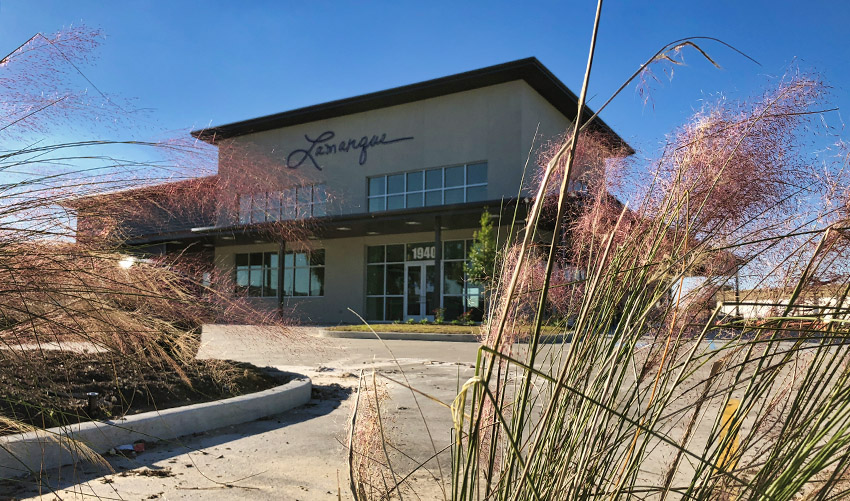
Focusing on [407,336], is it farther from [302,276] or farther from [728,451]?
[728,451]

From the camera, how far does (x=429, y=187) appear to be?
2291cm

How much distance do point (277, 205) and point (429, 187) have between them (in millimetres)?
19273

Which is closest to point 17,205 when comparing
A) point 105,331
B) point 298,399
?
point 105,331

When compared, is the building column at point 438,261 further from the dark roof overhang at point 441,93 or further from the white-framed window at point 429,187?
the dark roof overhang at point 441,93

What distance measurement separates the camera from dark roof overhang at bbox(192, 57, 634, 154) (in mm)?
20688

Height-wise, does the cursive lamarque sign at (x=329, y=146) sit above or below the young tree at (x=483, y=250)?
above

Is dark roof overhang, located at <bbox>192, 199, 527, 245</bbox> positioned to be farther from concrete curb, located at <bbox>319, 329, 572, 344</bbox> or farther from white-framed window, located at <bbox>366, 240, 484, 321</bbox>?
concrete curb, located at <bbox>319, 329, 572, 344</bbox>

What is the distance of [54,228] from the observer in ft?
7.08

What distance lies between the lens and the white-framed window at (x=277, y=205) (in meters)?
3.29

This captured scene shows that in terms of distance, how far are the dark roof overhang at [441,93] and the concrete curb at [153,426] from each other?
14682 millimetres

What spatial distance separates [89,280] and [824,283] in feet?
7.34

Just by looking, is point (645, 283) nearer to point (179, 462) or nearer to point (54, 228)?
point (54, 228)

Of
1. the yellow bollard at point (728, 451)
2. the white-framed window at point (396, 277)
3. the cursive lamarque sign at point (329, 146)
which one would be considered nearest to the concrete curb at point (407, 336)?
the white-framed window at point (396, 277)

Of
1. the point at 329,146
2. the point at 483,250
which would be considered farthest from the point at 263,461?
the point at 329,146
